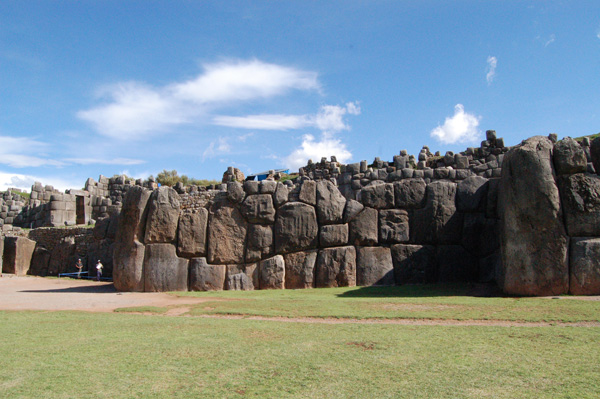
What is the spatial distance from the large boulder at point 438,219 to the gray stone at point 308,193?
2.85 meters

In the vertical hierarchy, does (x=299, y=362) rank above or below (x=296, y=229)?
below

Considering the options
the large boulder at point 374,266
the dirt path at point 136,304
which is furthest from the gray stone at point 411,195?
the dirt path at point 136,304

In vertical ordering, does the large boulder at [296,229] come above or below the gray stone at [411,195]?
below

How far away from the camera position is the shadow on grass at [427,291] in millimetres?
10758

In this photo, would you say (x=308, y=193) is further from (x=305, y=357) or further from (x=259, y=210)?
(x=305, y=357)

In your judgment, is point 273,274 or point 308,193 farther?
point 308,193

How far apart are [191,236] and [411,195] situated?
21.0 ft

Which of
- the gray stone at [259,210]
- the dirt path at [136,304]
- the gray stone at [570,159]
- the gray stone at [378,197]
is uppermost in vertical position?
the gray stone at [570,159]

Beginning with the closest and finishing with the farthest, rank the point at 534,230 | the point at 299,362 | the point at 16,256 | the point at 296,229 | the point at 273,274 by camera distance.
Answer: the point at 299,362
the point at 534,230
the point at 273,274
the point at 296,229
the point at 16,256

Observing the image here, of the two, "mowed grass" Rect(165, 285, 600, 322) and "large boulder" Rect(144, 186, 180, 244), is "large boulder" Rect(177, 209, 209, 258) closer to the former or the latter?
"large boulder" Rect(144, 186, 180, 244)

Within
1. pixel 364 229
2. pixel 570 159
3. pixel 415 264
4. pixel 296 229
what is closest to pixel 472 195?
pixel 415 264

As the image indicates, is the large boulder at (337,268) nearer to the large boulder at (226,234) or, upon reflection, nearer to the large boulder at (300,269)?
the large boulder at (300,269)

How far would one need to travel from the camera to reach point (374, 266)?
13.2 meters

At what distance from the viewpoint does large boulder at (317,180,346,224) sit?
1364 cm
